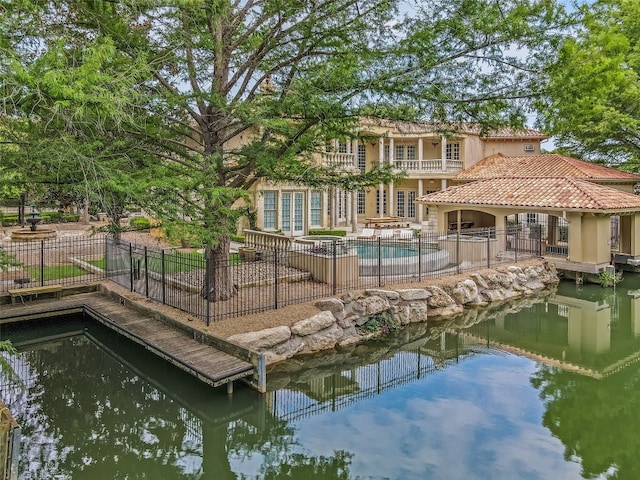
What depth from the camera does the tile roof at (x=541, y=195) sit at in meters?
18.7

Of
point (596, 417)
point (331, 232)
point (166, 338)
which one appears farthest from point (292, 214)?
point (596, 417)

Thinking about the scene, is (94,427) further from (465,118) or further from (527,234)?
(527,234)

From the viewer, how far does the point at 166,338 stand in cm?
1058

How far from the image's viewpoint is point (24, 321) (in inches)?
522

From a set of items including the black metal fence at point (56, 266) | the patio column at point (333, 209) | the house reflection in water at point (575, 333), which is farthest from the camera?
the patio column at point (333, 209)

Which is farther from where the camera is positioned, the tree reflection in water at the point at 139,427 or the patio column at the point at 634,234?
the patio column at the point at 634,234

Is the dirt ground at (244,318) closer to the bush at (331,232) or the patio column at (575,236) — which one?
the patio column at (575,236)

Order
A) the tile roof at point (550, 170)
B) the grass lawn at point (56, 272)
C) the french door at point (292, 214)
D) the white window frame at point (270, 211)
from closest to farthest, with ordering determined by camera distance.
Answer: the grass lawn at point (56, 272) < the tile roof at point (550, 170) < the white window frame at point (270, 211) < the french door at point (292, 214)

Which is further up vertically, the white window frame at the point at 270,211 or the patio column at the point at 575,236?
the white window frame at the point at 270,211

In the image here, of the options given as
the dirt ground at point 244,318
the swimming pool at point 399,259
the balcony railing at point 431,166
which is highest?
the balcony railing at point 431,166

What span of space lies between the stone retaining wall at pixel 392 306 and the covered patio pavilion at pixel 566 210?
5.53 ft

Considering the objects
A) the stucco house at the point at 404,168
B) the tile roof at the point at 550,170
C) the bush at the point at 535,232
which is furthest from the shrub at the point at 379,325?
the tile roof at the point at 550,170

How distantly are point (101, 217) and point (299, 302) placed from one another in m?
25.5

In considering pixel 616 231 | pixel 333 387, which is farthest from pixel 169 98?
pixel 616 231
